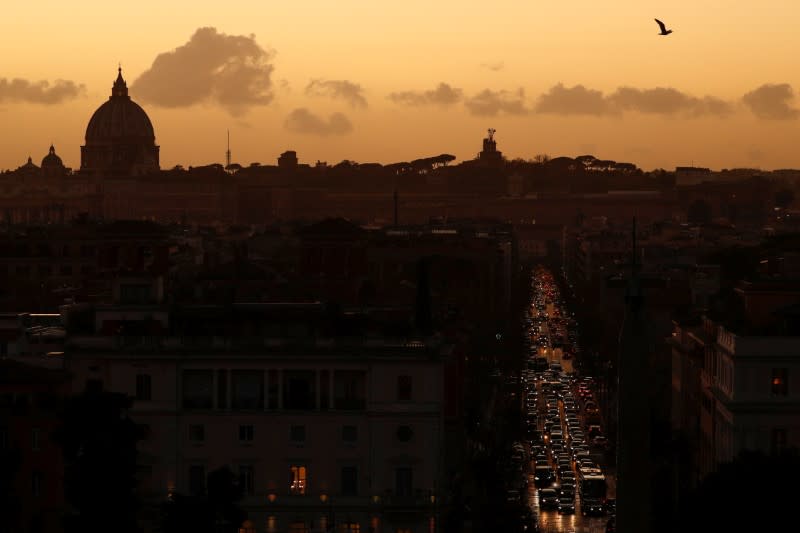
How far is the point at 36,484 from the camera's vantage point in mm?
37375

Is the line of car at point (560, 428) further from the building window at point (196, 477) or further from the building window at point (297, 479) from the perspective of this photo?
the building window at point (196, 477)

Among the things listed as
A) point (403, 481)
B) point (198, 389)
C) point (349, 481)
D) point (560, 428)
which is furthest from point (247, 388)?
point (560, 428)

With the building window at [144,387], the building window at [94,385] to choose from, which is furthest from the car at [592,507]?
the building window at [94,385]

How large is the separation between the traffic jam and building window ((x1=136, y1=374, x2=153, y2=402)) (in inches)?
274

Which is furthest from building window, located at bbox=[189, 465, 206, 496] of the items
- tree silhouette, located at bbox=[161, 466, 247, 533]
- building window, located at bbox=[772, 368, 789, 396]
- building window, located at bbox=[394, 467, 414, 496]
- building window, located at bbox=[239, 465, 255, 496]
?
building window, located at bbox=[772, 368, 789, 396]

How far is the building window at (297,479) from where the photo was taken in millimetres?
39281

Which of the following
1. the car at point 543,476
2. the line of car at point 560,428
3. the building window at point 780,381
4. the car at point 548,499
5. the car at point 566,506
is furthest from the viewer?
the car at point 543,476

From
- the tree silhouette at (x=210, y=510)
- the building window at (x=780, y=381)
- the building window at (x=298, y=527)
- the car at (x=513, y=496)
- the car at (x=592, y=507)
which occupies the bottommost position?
the car at (x=592, y=507)

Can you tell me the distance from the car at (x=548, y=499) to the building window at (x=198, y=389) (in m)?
9.56

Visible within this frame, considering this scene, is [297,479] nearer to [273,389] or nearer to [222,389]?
[273,389]

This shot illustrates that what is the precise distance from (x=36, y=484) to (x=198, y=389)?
11.9 ft

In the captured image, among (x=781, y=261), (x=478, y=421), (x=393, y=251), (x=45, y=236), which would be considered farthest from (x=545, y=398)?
(x=393, y=251)

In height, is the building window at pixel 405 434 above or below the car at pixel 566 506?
above

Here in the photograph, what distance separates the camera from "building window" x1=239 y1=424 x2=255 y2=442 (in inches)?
1561
